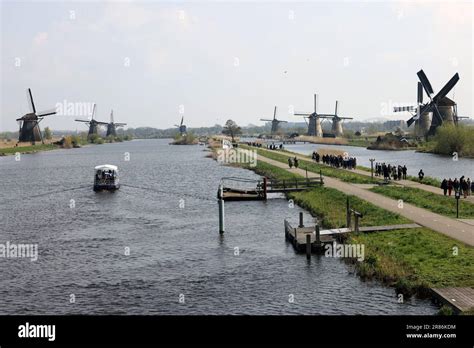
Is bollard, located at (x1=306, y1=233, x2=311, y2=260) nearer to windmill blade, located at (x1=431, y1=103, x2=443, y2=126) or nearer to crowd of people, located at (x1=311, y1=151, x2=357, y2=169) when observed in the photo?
crowd of people, located at (x1=311, y1=151, x2=357, y2=169)

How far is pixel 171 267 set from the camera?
101ft

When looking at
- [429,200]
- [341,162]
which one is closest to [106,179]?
[341,162]

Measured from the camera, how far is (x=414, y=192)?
4878cm

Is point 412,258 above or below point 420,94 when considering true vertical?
below

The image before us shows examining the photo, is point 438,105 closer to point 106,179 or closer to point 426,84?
point 426,84

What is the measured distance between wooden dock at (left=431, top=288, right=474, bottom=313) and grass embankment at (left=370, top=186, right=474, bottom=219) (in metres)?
14.7

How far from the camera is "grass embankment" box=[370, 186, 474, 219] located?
3770 cm

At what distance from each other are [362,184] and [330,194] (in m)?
7.03

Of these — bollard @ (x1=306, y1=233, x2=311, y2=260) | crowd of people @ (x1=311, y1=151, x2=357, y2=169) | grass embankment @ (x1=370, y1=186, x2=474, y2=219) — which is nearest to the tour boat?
crowd of people @ (x1=311, y1=151, x2=357, y2=169)

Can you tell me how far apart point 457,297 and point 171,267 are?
1499 centimetres
